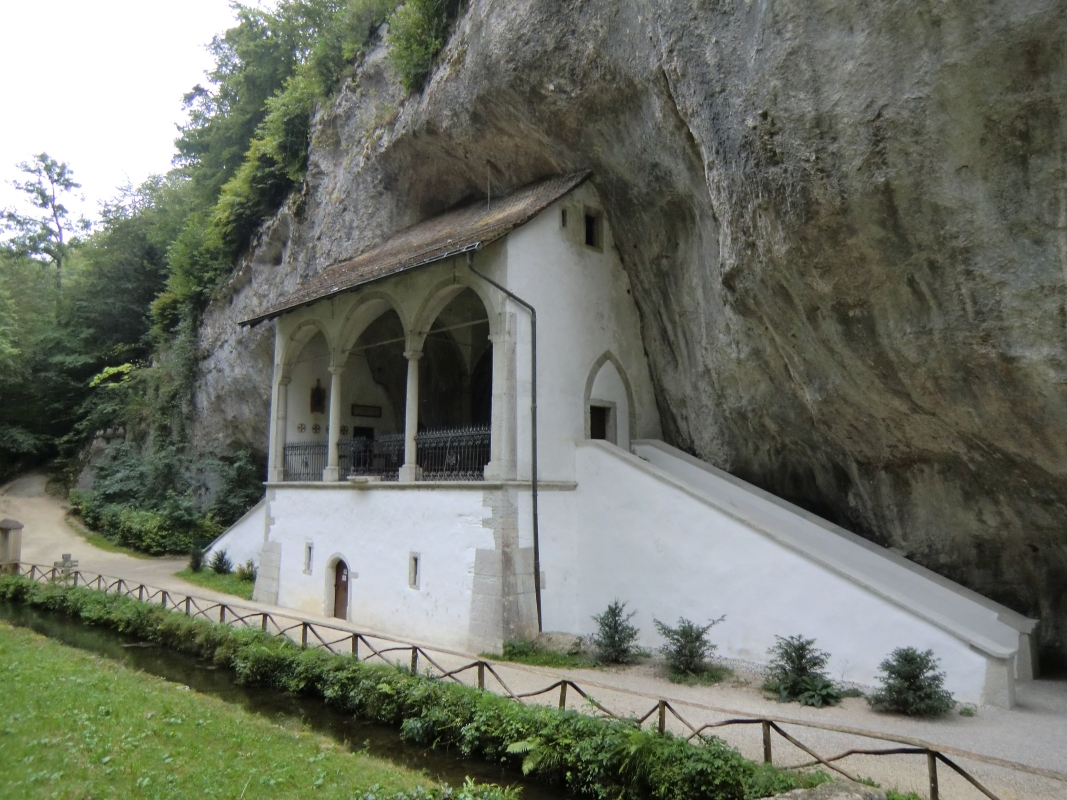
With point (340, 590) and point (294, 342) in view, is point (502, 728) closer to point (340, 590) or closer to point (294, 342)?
point (340, 590)

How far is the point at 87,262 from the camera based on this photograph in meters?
30.6

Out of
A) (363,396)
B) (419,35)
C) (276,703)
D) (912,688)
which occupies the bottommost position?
(276,703)

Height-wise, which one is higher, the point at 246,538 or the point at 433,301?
the point at 433,301

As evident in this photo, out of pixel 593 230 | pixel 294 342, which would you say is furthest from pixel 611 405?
pixel 294 342

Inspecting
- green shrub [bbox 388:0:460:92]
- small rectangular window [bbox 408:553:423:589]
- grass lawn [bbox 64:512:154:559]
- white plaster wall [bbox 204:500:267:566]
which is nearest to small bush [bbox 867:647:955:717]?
small rectangular window [bbox 408:553:423:589]

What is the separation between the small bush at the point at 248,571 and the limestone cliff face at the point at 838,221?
10.8 meters

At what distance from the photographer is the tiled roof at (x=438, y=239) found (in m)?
12.3

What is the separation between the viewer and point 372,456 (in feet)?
51.1

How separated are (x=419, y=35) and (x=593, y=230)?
19.1ft

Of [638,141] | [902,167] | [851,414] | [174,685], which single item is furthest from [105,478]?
[902,167]

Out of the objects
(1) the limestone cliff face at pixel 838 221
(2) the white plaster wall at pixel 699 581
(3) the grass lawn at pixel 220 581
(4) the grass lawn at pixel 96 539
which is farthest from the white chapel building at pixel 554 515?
(4) the grass lawn at pixel 96 539

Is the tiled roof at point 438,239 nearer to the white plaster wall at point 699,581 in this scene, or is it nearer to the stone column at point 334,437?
the stone column at point 334,437

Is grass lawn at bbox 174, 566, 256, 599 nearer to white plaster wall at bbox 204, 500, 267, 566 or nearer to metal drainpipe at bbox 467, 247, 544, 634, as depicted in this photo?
white plaster wall at bbox 204, 500, 267, 566

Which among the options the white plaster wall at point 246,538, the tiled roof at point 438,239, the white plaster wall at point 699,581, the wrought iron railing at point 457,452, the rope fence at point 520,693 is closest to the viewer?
the rope fence at point 520,693
